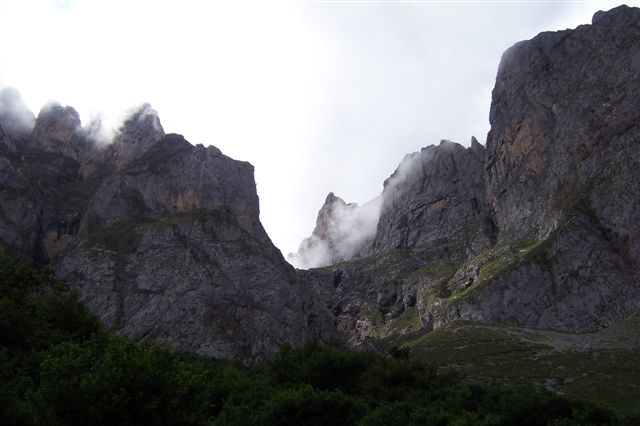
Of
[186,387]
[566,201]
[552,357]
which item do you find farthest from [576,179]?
[186,387]

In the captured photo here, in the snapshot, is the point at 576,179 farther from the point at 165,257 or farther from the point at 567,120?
the point at 165,257

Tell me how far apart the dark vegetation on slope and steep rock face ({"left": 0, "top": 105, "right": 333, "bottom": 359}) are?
174 ft

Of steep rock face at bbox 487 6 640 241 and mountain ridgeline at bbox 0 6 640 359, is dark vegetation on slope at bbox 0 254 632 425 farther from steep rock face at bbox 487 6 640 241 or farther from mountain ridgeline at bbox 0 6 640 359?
steep rock face at bbox 487 6 640 241

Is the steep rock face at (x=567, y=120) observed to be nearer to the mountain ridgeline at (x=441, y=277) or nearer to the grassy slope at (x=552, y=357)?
the mountain ridgeline at (x=441, y=277)

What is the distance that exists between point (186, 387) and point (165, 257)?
12602 centimetres

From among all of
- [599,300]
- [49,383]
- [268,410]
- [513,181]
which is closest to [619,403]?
[268,410]

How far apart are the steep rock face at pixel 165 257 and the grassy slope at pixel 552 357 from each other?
41344 mm

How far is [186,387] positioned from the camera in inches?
1159

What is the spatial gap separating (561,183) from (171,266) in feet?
332

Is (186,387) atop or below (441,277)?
below

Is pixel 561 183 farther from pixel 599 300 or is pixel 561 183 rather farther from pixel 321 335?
pixel 321 335

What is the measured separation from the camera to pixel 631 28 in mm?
170625

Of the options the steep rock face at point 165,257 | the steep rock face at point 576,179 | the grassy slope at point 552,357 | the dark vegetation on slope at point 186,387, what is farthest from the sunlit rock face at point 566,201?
the dark vegetation on slope at point 186,387

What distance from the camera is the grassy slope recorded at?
67.8m
